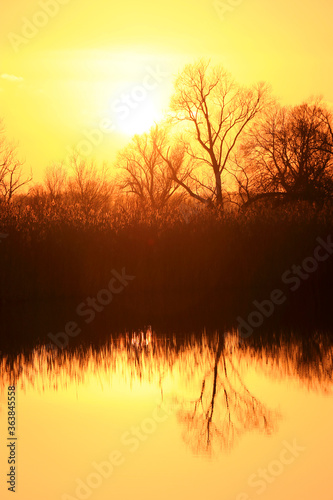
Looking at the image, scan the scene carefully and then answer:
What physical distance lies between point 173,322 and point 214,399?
20.6ft

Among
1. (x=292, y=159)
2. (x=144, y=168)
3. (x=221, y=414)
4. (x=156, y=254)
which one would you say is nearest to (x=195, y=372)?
(x=221, y=414)

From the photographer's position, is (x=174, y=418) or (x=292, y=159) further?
(x=292, y=159)

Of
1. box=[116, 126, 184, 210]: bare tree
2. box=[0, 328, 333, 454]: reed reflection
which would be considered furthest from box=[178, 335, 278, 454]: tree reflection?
box=[116, 126, 184, 210]: bare tree

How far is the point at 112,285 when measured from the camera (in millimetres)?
23266

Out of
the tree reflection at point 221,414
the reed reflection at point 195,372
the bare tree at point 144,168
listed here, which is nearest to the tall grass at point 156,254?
the reed reflection at point 195,372

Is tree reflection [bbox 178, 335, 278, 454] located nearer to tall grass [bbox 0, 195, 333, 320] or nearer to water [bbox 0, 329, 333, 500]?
water [bbox 0, 329, 333, 500]

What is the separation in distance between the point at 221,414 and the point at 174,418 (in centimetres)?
67

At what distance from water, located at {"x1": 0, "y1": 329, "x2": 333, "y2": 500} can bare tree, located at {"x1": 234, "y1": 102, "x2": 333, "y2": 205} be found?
2255 cm

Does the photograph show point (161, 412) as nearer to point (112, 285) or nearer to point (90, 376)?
point (90, 376)

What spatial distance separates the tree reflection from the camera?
36.5 feet

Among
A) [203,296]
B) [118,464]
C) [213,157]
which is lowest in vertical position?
[118,464]

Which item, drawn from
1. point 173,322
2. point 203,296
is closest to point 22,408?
point 173,322

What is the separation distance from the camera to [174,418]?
12305 millimetres

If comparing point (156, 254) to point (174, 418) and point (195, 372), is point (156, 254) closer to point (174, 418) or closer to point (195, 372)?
point (195, 372)
